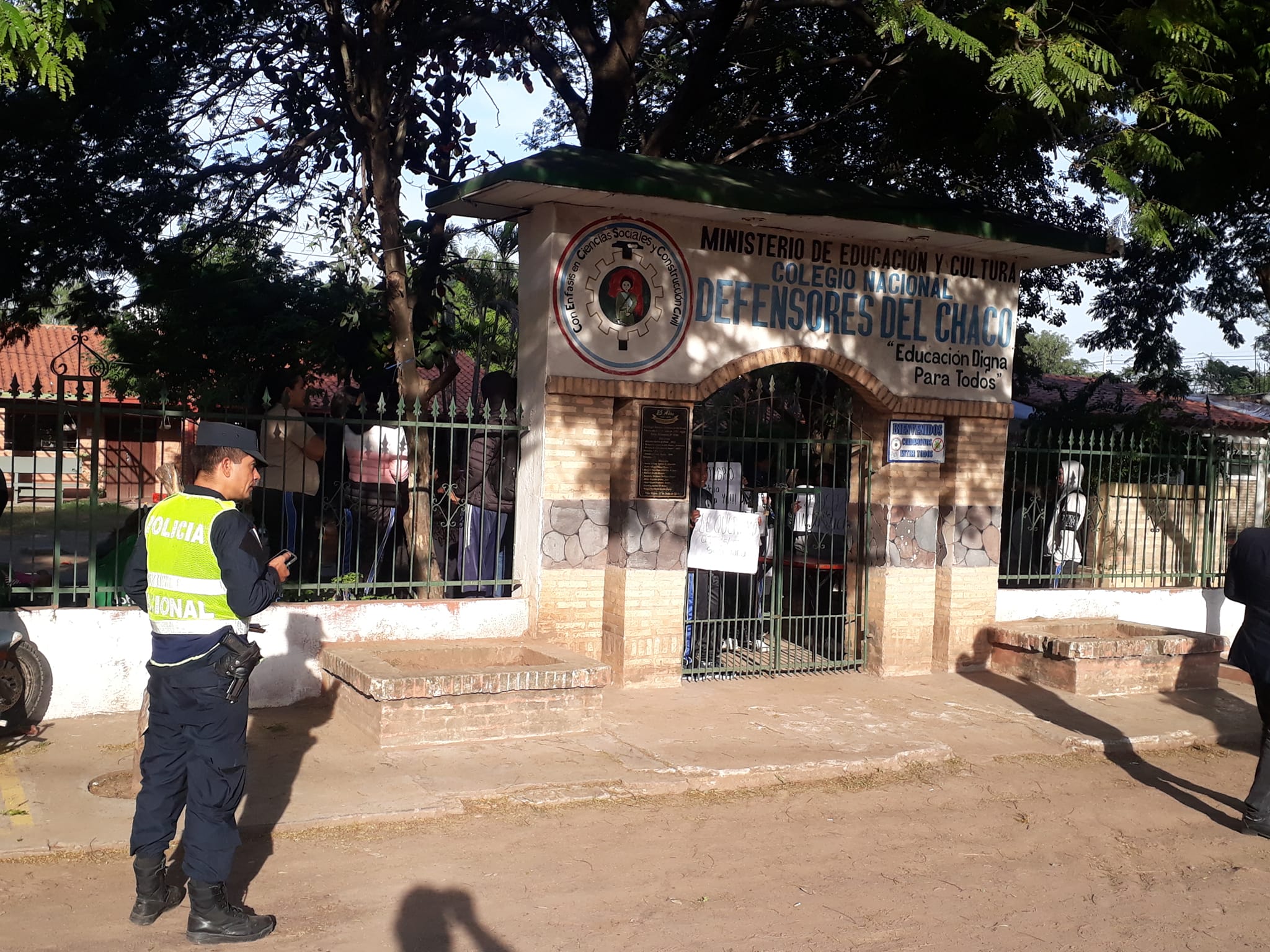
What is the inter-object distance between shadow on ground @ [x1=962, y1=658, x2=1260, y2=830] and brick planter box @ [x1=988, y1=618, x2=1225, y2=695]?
0.13m

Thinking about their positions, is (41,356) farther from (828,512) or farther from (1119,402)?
(828,512)

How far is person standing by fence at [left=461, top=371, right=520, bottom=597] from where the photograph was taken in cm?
906

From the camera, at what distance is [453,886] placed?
5.20 m

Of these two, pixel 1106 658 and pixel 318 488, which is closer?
pixel 318 488

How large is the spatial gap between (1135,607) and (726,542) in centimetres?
457

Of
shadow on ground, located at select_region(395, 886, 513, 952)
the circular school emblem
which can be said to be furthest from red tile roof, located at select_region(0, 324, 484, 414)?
shadow on ground, located at select_region(395, 886, 513, 952)

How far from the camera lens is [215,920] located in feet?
14.7

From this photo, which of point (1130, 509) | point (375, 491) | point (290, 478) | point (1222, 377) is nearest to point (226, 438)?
point (290, 478)

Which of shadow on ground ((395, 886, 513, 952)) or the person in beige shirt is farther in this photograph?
the person in beige shirt

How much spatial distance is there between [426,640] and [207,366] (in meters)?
6.51

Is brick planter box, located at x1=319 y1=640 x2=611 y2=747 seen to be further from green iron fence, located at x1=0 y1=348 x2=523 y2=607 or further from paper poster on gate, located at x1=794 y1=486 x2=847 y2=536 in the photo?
paper poster on gate, located at x1=794 y1=486 x2=847 y2=536

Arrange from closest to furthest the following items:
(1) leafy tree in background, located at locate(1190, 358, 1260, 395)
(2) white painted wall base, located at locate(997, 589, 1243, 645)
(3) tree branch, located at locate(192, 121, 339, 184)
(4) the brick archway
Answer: (4) the brick archway < (2) white painted wall base, located at locate(997, 589, 1243, 645) < (3) tree branch, located at locate(192, 121, 339, 184) < (1) leafy tree in background, located at locate(1190, 358, 1260, 395)

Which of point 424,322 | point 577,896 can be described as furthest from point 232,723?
point 424,322

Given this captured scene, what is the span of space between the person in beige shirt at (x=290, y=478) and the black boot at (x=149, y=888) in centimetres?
349
